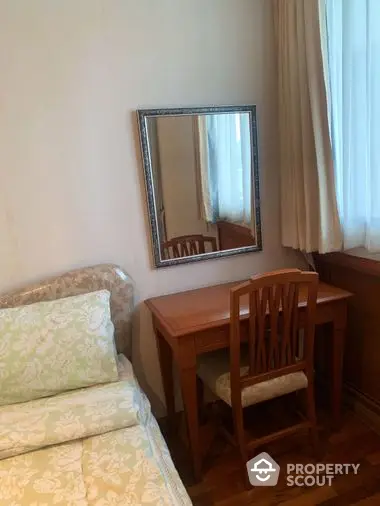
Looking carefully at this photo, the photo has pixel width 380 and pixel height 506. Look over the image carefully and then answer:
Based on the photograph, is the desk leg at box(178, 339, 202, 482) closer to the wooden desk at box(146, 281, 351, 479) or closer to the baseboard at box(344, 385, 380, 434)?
the wooden desk at box(146, 281, 351, 479)

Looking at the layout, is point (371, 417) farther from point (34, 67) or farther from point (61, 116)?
point (34, 67)

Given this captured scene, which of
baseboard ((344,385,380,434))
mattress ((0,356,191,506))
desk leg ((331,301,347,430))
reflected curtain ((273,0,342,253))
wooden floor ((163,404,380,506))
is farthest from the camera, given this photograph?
baseboard ((344,385,380,434))

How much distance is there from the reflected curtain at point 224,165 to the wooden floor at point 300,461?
48.9 inches

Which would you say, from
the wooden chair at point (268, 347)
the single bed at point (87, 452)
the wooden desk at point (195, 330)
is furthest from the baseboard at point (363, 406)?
the single bed at point (87, 452)

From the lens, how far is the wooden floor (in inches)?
69.4

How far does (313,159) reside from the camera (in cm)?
203

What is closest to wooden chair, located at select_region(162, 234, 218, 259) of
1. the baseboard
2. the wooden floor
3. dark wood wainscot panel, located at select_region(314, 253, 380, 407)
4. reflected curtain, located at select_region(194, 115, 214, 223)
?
reflected curtain, located at select_region(194, 115, 214, 223)

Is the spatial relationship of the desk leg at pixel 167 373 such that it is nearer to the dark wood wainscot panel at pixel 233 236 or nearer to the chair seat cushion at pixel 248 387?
the chair seat cushion at pixel 248 387

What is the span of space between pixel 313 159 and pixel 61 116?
1.26 meters

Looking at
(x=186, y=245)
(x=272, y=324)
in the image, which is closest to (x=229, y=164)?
(x=186, y=245)

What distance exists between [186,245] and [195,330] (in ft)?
1.95

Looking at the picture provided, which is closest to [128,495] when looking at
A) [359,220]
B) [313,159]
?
[359,220]

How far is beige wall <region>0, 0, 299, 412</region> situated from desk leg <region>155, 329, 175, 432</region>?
9 cm

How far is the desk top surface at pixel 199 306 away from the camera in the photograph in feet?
5.90
